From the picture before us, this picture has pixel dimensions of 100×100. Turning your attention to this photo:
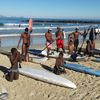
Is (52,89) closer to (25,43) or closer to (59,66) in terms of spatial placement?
(59,66)

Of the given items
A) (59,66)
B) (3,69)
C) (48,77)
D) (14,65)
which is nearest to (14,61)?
(14,65)

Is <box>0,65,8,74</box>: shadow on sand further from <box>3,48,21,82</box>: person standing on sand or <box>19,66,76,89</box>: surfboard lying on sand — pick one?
<box>3,48,21,82</box>: person standing on sand

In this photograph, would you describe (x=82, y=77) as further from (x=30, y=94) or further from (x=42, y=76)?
(x=30, y=94)

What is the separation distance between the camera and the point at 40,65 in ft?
45.3

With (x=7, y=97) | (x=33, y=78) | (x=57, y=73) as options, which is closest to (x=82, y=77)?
(x=57, y=73)

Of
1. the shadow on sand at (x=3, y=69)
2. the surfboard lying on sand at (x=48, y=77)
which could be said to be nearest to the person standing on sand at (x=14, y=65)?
the surfboard lying on sand at (x=48, y=77)

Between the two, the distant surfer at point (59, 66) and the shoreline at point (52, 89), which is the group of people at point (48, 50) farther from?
the shoreline at point (52, 89)

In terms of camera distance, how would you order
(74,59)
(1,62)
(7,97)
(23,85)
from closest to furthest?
(7,97), (23,85), (1,62), (74,59)

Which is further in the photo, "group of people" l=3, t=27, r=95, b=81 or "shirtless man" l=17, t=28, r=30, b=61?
"shirtless man" l=17, t=28, r=30, b=61

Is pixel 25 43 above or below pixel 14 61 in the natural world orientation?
above

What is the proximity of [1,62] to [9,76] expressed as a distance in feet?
9.16

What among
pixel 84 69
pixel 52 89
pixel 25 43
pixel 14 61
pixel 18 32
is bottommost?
pixel 18 32

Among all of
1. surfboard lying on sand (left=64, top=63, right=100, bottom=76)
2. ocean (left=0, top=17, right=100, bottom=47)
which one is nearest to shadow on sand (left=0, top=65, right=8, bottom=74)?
surfboard lying on sand (left=64, top=63, right=100, bottom=76)

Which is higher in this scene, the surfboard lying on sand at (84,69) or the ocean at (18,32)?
the surfboard lying on sand at (84,69)
